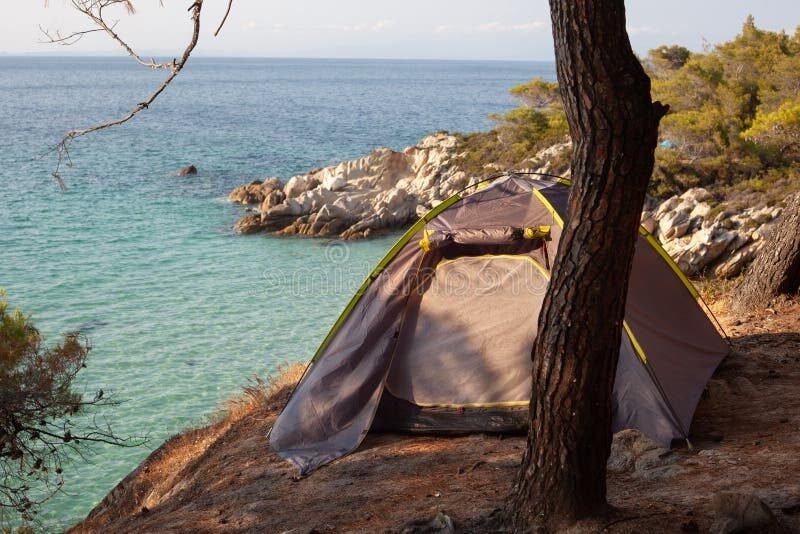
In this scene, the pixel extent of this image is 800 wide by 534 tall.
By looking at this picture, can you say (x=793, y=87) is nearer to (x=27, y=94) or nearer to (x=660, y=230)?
(x=660, y=230)

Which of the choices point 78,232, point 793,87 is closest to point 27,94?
point 78,232

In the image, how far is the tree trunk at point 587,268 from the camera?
154 inches

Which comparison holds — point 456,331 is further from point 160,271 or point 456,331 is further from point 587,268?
point 160,271

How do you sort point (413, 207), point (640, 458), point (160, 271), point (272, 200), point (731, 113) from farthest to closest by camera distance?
point (272, 200) < point (413, 207) < point (731, 113) < point (160, 271) < point (640, 458)

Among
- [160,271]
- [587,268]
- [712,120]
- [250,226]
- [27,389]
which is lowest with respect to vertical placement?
[160,271]

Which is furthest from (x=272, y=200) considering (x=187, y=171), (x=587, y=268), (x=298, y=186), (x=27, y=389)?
(x=587, y=268)

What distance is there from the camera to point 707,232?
15773mm

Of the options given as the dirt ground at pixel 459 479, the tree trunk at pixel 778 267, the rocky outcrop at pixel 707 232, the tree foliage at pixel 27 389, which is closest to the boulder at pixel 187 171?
the rocky outcrop at pixel 707 232

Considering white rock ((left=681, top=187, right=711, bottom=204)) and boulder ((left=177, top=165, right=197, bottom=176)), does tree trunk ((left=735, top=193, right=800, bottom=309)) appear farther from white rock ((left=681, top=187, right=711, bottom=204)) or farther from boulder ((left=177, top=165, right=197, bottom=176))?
boulder ((left=177, top=165, right=197, bottom=176))

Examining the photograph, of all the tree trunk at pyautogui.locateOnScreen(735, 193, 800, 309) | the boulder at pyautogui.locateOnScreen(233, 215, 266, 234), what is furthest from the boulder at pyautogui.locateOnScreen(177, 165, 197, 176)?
the tree trunk at pyautogui.locateOnScreen(735, 193, 800, 309)

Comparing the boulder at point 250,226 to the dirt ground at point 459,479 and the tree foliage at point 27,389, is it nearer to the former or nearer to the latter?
the tree foliage at point 27,389

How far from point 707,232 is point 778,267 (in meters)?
6.47

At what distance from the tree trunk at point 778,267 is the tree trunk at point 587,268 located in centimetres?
593

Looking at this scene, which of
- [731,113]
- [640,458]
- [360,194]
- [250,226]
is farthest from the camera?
[360,194]
